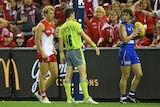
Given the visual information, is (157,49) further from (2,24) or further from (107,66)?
(2,24)

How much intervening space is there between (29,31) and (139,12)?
344 centimetres

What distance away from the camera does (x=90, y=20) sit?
58.6 ft

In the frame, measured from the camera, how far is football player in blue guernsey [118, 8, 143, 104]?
14438 mm

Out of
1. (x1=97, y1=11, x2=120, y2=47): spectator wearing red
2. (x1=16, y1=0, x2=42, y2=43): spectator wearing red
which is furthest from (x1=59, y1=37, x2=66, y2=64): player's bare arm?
(x1=16, y1=0, x2=42, y2=43): spectator wearing red

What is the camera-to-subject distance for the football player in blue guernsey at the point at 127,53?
47.4ft

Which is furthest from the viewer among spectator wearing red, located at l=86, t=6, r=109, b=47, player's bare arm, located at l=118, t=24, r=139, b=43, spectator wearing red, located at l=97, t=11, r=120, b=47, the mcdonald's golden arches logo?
spectator wearing red, located at l=86, t=6, r=109, b=47

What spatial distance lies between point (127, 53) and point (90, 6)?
15.6 feet

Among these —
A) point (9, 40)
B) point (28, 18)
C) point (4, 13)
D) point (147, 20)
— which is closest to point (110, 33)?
point (147, 20)

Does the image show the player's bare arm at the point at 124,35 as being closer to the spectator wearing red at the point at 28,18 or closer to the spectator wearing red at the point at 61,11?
the spectator wearing red at the point at 61,11

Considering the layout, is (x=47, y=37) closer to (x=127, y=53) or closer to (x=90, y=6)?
(x=127, y=53)

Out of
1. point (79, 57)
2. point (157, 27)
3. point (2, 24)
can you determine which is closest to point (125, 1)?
point (157, 27)

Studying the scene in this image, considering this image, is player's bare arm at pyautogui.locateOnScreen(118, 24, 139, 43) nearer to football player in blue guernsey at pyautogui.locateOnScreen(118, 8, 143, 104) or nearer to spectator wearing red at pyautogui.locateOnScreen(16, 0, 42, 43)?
football player in blue guernsey at pyautogui.locateOnScreen(118, 8, 143, 104)

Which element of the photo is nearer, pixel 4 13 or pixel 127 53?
pixel 127 53

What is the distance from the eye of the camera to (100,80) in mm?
16109
